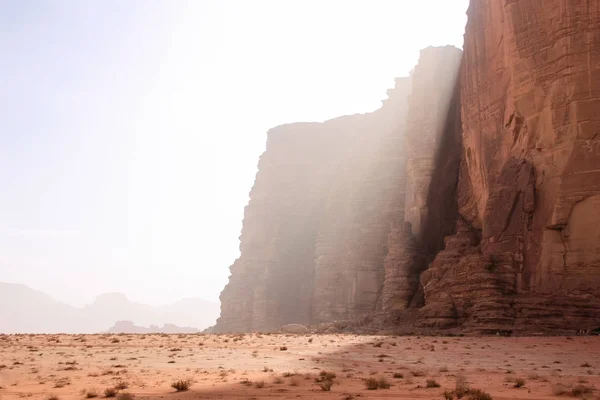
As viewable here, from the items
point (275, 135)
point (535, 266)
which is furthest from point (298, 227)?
point (535, 266)

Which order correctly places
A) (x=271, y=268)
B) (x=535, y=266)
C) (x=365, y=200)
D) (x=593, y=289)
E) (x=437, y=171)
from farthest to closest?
(x=271, y=268)
(x=365, y=200)
(x=437, y=171)
(x=535, y=266)
(x=593, y=289)

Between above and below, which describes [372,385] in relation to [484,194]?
below

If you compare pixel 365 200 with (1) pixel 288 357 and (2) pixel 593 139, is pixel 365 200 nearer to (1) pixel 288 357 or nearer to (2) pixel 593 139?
(2) pixel 593 139

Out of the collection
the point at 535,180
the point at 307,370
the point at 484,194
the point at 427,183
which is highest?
the point at 427,183

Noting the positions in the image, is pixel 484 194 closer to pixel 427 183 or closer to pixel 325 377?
pixel 427 183

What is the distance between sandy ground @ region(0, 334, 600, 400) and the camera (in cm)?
1163

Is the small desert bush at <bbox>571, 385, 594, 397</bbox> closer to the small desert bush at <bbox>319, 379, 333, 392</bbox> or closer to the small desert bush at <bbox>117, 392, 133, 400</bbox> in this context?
the small desert bush at <bbox>319, 379, 333, 392</bbox>

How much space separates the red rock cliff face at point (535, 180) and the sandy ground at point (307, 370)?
225 inches

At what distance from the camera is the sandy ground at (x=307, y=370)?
11629 millimetres

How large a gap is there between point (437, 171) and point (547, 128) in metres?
19.1

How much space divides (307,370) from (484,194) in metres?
28.3

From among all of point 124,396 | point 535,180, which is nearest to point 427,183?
point 535,180

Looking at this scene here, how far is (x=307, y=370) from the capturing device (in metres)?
16.2

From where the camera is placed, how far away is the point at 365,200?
7200 centimetres
